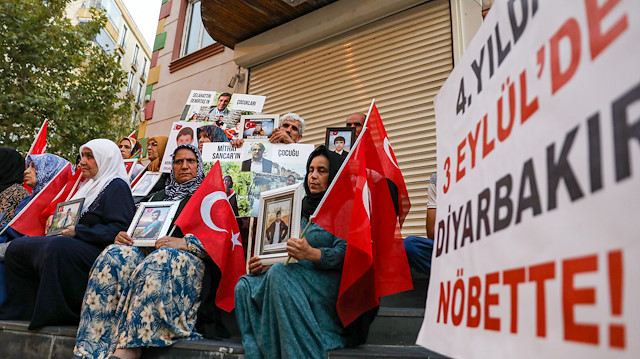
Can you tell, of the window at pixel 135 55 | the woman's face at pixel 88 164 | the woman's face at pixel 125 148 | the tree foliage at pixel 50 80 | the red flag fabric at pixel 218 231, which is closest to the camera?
the red flag fabric at pixel 218 231

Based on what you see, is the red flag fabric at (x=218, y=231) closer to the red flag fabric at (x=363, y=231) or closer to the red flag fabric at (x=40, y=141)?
the red flag fabric at (x=363, y=231)

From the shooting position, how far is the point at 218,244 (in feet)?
10.5

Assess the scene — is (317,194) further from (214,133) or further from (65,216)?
(214,133)

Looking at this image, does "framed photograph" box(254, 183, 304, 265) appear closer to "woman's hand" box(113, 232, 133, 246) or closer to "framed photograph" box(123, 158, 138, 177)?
"woman's hand" box(113, 232, 133, 246)

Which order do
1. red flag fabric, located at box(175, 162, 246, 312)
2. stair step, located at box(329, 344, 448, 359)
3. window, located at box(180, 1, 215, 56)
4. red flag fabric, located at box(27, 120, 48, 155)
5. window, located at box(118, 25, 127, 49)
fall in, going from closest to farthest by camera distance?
stair step, located at box(329, 344, 448, 359) → red flag fabric, located at box(175, 162, 246, 312) → red flag fabric, located at box(27, 120, 48, 155) → window, located at box(180, 1, 215, 56) → window, located at box(118, 25, 127, 49)

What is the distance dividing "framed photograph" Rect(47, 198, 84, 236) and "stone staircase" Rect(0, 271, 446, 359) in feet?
2.31

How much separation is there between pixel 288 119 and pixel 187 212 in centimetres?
163

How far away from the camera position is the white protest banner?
0.83 meters

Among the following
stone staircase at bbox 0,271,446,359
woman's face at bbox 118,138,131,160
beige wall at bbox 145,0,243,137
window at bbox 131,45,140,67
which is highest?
window at bbox 131,45,140,67

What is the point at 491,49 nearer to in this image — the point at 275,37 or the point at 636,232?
the point at 636,232

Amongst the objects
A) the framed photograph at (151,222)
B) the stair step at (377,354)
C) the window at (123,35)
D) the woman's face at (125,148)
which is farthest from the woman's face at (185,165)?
the window at (123,35)

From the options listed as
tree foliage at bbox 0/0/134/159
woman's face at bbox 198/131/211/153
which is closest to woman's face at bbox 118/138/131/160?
woman's face at bbox 198/131/211/153

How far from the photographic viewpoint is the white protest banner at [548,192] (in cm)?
83

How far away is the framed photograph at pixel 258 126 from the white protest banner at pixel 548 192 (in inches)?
125
